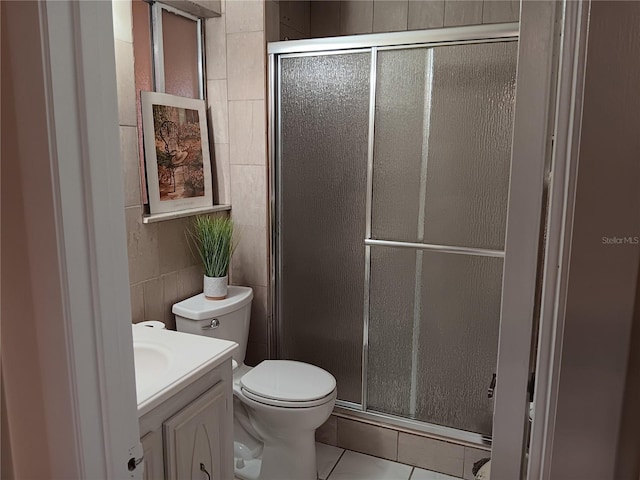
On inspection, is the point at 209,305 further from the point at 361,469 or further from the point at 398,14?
the point at 398,14

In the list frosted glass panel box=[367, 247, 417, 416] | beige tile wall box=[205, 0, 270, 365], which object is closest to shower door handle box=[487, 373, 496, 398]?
frosted glass panel box=[367, 247, 417, 416]

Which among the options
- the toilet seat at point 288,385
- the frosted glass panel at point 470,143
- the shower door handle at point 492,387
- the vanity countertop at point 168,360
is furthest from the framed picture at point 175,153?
the shower door handle at point 492,387

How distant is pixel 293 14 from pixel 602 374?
251 cm

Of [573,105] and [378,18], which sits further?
[378,18]

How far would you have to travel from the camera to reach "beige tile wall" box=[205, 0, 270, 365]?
248 cm

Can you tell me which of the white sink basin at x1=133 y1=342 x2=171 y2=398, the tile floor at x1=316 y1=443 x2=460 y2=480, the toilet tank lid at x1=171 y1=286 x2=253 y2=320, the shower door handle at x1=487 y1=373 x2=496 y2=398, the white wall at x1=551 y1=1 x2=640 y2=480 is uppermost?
the white wall at x1=551 y1=1 x2=640 y2=480

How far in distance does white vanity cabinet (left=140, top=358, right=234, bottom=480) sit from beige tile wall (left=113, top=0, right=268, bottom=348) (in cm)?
69

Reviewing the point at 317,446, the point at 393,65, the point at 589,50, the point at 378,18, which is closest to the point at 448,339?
the point at 317,446

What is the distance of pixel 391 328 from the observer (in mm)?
2455

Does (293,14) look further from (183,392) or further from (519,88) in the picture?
(519,88)

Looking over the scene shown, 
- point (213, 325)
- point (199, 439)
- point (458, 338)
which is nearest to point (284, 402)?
point (213, 325)

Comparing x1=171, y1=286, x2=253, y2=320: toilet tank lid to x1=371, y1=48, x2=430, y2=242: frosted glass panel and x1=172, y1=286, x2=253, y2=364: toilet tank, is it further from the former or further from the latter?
x1=371, y1=48, x2=430, y2=242: frosted glass panel

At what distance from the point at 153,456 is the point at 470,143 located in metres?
1.62

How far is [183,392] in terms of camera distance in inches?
57.9
